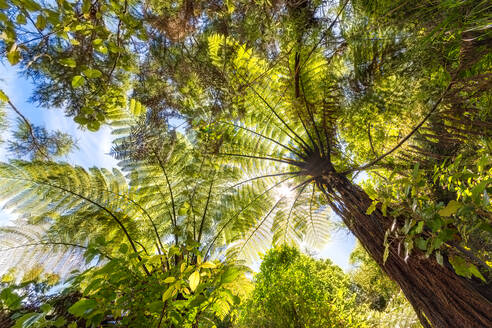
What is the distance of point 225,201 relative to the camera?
1891mm

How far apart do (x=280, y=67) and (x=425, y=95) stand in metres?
1.08

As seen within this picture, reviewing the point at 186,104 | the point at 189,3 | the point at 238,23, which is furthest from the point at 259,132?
the point at 189,3

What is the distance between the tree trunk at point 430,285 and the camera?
771 mm

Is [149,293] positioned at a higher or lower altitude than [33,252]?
lower

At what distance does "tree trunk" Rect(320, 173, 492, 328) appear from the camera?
0.77 meters

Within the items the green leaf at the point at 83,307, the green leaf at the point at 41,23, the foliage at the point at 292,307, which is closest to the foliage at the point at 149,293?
the green leaf at the point at 83,307

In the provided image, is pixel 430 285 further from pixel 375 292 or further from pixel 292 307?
pixel 375 292

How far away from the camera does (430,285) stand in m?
0.89

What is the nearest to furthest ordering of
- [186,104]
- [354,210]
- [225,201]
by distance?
[354,210], [225,201], [186,104]

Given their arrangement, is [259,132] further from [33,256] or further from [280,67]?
[33,256]

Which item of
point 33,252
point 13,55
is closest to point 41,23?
point 13,55

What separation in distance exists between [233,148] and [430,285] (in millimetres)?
1627

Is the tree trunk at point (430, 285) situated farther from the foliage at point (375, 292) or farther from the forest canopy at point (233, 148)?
the foliage at point (375, 292)

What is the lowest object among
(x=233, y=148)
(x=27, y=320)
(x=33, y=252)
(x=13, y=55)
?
(x=27, y=320)
